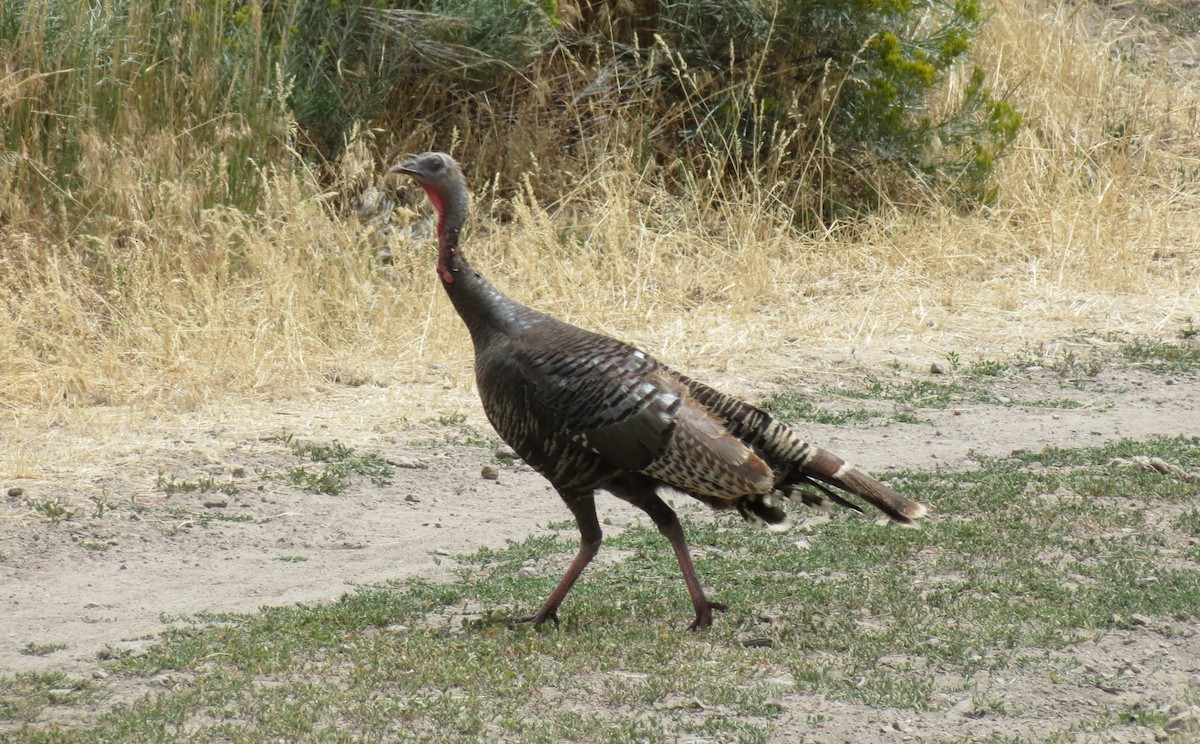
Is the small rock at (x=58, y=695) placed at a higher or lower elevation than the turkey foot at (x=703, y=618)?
lower

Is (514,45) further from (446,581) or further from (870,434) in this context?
(446,581)

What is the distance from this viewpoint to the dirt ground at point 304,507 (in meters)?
4.73

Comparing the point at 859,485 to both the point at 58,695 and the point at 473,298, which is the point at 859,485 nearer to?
the point at 473,298

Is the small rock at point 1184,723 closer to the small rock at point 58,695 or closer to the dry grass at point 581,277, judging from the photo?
the small rock at point 58,695

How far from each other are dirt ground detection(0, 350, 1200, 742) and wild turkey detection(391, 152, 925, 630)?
85 cm

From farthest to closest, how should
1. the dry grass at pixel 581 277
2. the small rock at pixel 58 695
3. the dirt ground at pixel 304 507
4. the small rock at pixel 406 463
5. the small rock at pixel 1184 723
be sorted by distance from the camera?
the dry grass at pixel 581 277 → the small rock at pixel 406 463 → the dirt ground at pixel 304 507 → the small rock at pixel 58 695 → the small rock at pixel 1184 723

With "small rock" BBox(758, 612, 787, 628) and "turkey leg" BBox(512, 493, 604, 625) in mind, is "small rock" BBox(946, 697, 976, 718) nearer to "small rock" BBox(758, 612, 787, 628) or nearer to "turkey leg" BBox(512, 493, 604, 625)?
"small rock" BBox(758, 612, 787, 628)

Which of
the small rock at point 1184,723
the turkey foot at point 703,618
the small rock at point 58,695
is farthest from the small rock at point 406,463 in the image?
the small rock at point 1184,723

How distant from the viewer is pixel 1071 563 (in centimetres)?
543

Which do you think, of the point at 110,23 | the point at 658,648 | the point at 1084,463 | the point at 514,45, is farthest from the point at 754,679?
the point at 514,45

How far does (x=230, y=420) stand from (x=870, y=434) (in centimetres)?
338

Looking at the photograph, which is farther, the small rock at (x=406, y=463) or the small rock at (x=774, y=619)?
the small rock at (x=406, y=463)

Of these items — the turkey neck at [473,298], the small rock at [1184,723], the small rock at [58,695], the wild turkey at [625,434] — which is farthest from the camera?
the turkey neck at [473,298]

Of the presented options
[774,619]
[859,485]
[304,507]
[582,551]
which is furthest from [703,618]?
[304,507]
